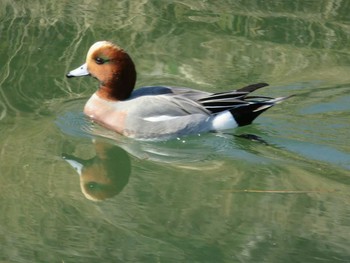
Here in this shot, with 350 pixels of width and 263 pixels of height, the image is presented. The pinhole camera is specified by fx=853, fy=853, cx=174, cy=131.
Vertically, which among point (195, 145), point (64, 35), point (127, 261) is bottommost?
point (127, 261)

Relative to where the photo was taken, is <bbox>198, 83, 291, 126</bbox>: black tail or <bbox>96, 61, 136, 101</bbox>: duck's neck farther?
<bbox>96, 61, 136, 101</bbox>: duck's neck

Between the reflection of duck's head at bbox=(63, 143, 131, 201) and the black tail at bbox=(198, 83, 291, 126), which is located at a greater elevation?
the black tail at bbox=(198, 83, 291, 126)

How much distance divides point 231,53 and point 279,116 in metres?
1.56

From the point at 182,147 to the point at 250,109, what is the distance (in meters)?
0.71

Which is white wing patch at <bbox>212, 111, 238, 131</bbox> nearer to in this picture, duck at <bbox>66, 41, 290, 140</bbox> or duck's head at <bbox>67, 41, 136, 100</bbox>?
duck at <bbox>66, 41, 290, 140</bbox>

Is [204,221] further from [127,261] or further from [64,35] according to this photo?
[64,35]

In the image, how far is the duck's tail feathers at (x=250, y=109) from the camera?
24.5 feet

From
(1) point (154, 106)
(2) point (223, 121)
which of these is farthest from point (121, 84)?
(2) point (223, 121)

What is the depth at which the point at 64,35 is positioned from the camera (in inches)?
372

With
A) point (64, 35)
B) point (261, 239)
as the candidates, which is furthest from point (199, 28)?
point (261, 239)

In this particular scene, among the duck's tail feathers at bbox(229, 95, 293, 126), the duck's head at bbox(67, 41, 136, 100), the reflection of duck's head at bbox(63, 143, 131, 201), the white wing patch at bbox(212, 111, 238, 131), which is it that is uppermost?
the duck's head at bbox(67, 41, 136, 100)

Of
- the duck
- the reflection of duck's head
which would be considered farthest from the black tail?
the reflection of duck's head

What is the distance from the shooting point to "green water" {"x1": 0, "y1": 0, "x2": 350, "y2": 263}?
5629 millimetres

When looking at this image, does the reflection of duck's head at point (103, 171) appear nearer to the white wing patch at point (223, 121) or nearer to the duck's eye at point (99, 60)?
the duck's eye at point (99, 60)
